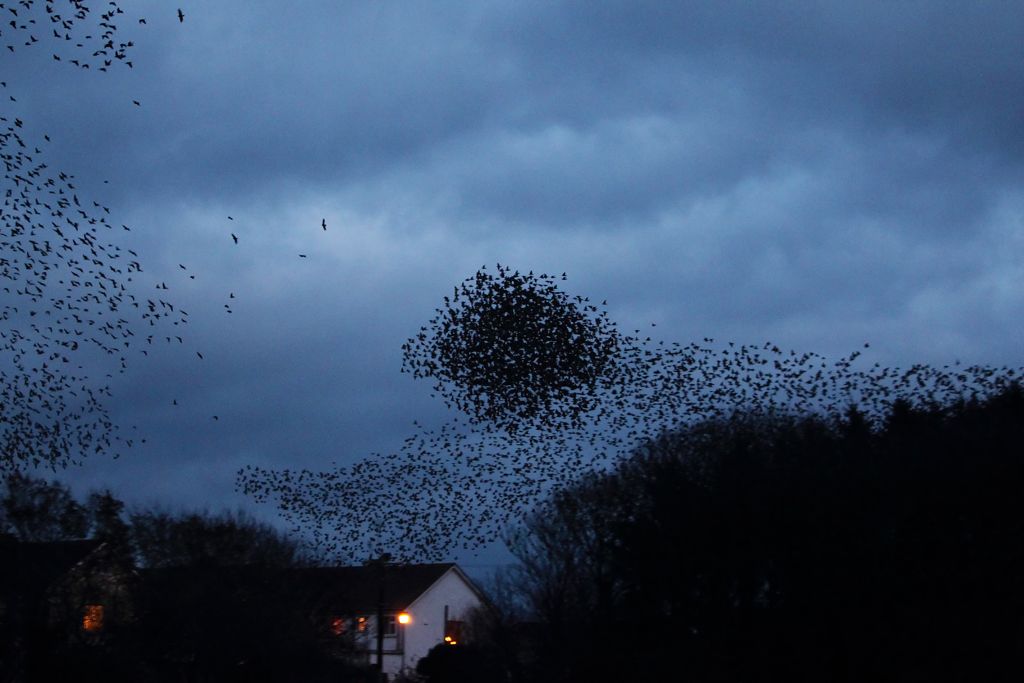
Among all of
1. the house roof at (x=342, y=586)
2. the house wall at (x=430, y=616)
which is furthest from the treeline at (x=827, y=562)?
the house wall at (x=430, y=616)

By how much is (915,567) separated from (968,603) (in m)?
1.43

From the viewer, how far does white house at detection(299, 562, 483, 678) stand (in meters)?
36.7

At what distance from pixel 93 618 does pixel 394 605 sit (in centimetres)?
2811

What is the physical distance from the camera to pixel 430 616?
6378 cm

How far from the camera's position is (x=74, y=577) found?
32344 mm

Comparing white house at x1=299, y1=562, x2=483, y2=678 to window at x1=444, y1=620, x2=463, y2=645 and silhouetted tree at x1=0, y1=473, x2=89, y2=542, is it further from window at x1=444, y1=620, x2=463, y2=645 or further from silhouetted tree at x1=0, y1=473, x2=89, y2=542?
silhouetted tree at x1=0, y1=473, x2=89, y2=542

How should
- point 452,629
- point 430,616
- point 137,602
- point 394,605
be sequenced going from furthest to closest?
1. point 430,616
2. point 394,605
3. point 452,629
4. point 137,602

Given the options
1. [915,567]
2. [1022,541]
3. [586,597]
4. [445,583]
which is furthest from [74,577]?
[445,583]

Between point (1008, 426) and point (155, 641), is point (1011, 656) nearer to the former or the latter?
point (1008, 426)

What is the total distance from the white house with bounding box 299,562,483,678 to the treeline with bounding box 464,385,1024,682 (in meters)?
8.06

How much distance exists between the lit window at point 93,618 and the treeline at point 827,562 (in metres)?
13.3

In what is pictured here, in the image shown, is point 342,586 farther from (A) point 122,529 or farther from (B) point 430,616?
(B) point 430,616

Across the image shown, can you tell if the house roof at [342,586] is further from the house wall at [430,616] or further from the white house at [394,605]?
the house wall at [430,616]

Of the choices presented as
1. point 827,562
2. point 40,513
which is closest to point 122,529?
point 40,513
